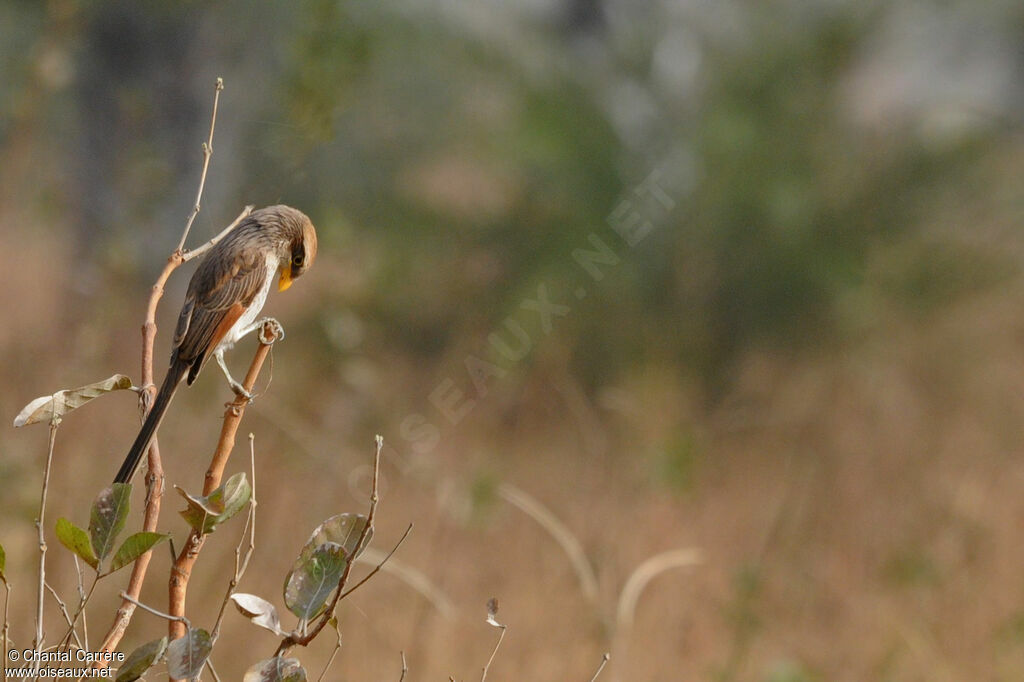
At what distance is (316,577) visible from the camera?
2.03ft

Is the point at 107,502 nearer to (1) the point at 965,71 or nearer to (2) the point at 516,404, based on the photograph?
(2) the point at 516,404

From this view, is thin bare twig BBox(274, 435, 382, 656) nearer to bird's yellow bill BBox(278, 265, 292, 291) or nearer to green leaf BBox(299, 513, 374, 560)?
green leaf BBox(299, 513, 374, 560)

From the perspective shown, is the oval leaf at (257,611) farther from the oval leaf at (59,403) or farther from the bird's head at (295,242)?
the bird's head at (295,242)

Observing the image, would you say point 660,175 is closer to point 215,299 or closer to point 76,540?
point 215,299

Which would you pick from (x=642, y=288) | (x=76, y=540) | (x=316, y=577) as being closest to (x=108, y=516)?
(x=76, y=540)

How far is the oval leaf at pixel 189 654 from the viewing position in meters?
0.56

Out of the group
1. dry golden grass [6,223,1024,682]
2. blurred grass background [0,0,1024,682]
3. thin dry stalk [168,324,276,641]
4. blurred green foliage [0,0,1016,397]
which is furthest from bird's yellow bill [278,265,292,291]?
blurred green foliage [0,0,1016,397]

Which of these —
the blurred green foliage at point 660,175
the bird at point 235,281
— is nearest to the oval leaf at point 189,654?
the bird at point 235,281

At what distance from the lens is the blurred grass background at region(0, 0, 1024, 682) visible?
2561 millimetres

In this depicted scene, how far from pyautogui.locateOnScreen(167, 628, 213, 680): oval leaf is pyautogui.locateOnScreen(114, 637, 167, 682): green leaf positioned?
0.08 feet

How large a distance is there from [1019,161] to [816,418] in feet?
4.05

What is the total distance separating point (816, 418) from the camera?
11.7ft

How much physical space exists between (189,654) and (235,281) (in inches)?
17.8

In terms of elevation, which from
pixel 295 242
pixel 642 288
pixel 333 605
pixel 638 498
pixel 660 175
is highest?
pixel 660 175
